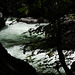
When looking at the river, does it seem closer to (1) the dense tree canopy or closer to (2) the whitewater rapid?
(2) the whitewater rapid

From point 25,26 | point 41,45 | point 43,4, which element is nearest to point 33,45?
point 41,45

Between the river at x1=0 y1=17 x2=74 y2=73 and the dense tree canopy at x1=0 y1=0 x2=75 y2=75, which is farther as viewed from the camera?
the river at x1=0 y1=17 x2=74 y2=73

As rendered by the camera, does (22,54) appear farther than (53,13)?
Yes

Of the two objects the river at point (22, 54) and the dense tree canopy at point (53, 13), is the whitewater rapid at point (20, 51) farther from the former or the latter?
the dense tree canopy at point (53, 13)

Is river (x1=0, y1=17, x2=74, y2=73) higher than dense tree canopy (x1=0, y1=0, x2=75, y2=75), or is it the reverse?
dense tree canopy (x1=0, y1=0, x2=75, y2=75)

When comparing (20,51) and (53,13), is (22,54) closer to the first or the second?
(20,51)

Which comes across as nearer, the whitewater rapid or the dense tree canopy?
the dense tree canopy

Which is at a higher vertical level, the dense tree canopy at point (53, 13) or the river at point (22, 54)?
the dense tree canopy at point (53, 13)

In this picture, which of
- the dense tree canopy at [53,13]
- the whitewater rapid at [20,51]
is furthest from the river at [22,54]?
the dense tree canopy at [53,13]

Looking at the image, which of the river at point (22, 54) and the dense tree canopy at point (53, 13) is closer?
the dense tree canopy at point (53, 13)

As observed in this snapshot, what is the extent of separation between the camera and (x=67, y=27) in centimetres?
202

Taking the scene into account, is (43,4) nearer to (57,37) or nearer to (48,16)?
(48,16)

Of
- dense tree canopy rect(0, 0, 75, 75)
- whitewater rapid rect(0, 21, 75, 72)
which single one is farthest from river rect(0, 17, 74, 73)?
dense tree canopy rect(0, 0, 75, 75)

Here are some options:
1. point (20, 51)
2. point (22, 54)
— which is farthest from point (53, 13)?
point (20, 51)
